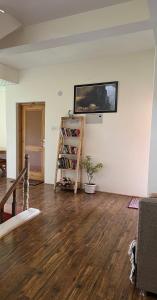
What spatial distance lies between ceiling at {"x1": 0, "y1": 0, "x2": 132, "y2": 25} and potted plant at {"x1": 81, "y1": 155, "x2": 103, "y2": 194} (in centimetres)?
289

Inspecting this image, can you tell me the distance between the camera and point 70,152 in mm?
4898

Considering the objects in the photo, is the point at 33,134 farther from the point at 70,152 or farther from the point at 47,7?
the point at 47,7

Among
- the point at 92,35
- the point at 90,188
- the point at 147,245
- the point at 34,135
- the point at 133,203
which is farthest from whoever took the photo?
the point at 34,135

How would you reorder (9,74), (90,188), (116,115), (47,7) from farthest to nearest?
(9,74) < (90,188) < (116,115) < (47,7)

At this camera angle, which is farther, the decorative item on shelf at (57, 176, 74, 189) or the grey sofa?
the decorative item on shelf at (57, 176, 74, 189)

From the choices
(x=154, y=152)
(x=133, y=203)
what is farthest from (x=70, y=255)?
(x=133, y=203)

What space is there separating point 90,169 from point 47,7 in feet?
10.2

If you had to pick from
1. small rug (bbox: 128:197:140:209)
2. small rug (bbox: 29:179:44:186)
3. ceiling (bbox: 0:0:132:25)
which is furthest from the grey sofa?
small rug (bbox: 29:179:44:186)

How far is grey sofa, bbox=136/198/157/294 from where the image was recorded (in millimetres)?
1582

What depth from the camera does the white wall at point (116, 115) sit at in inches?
167

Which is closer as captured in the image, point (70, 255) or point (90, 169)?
point (70, 255)

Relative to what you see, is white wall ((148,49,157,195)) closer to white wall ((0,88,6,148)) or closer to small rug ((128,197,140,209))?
small rug ((128,197,140,209))

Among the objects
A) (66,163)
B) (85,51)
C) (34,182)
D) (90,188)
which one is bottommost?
(34,182)

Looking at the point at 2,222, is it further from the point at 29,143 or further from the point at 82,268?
the point at 29,143
